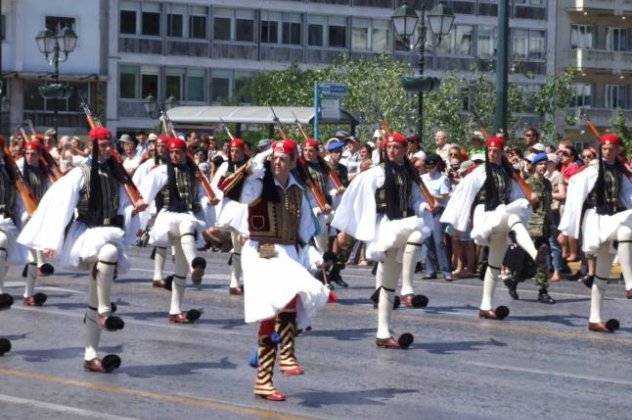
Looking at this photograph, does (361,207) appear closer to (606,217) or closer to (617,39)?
(606,217)

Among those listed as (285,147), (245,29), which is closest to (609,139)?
(285,147)

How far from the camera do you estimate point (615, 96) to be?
84688 millimetres

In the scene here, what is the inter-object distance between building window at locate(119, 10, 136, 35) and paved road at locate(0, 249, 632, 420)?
→ 172 ft

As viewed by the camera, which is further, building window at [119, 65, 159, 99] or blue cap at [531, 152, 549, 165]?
building window at [119, 65, 159, 99]

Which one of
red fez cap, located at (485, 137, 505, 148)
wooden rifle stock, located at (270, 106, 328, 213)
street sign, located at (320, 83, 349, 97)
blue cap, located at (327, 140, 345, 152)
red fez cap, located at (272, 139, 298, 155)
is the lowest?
wooden rifle stock, located at (270, 106, 328, 213)

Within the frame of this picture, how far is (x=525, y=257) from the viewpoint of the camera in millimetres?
18828

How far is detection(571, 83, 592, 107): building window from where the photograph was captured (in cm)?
8250

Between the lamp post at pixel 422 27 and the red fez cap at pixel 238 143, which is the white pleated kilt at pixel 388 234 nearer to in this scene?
the red fez cap at pixel 238 143

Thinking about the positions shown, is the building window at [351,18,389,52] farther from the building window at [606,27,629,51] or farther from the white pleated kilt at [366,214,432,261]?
the white pleated kilt at [366,214,432,261]

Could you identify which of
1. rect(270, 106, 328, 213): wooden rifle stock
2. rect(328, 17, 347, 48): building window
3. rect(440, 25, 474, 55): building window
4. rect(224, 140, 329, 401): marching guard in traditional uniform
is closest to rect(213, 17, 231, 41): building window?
rect(328, 17, 347, 48): building window

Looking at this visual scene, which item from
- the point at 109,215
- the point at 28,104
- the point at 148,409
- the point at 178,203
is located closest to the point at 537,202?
the point at 178,203

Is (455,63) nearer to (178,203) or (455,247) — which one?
(455,247)

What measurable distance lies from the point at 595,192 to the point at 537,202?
4.63 meters

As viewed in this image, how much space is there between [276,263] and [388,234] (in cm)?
373
